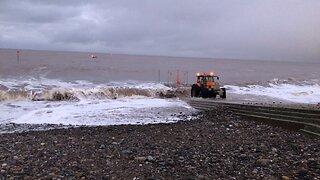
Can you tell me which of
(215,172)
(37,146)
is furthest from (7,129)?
(215,172)

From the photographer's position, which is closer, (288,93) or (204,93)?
(204,93)

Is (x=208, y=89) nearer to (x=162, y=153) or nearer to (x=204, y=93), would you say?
(x=204, y=93)

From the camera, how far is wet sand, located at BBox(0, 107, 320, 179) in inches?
288

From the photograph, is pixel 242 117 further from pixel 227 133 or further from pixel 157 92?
pixel 157 92

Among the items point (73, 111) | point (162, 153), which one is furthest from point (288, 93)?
point (162, 153)

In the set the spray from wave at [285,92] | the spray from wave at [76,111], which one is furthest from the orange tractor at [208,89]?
the spray from wave at [285,92]

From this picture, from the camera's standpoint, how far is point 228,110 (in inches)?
692

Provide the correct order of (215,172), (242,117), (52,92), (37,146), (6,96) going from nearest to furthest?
1. (215,172)
2. (37,146)
3. (242,117)
4. (6,96)
5. (52,92)

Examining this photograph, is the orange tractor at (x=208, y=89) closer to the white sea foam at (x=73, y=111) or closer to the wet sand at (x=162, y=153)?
the white sea foam at (x=73, y=111)

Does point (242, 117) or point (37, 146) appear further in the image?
point (242, 117)

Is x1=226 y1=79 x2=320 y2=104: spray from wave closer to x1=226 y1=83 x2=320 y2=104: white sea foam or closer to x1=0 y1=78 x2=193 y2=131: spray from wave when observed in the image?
x1=226 y1=83 x2=320 y2=104: white sea foam

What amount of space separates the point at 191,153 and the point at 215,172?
1.57 meters

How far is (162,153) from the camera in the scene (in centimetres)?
893

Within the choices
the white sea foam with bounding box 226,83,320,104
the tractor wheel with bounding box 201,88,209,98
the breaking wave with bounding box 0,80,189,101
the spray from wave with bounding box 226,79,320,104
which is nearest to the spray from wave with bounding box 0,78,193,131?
the breaking wave with bounding box 0,80,189,101
